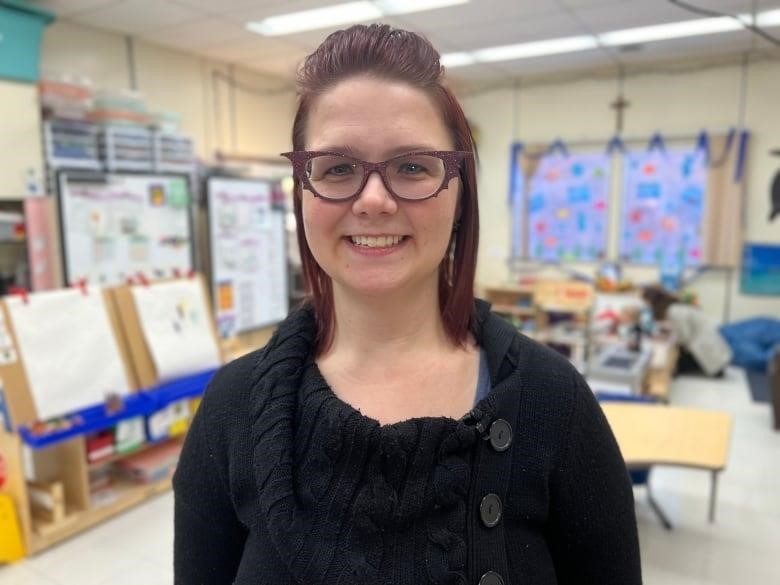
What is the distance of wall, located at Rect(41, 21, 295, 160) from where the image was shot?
431cm

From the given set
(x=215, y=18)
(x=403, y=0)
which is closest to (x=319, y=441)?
(x=403, y=0)

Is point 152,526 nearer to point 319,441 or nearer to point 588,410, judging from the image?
point 319,441

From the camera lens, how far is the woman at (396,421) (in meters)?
0.78

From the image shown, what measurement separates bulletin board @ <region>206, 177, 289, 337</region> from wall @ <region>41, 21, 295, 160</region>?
2.49ft

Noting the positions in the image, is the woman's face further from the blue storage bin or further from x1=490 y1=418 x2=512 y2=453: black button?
the blue storage bin

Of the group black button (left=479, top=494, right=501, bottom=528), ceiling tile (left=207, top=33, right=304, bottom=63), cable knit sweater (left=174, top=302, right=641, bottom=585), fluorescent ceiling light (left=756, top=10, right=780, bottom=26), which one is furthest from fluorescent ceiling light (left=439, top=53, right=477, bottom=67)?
black button (left=479, top=494, right=501, bottom=528)

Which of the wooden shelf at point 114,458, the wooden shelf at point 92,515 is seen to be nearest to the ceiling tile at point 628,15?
the wooden shelf at point 114,458

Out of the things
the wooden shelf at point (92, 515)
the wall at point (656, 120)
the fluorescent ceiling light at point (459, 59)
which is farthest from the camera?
the wall at point (656, 120)

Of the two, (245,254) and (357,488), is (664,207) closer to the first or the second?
(245,254)

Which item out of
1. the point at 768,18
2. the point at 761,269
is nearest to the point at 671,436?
the point at 768,18

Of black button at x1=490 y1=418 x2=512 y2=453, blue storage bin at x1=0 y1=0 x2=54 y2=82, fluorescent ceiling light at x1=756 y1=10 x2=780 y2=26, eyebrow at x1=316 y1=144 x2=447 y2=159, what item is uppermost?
fluorescent ceiling light at x1=756 y1=10 x2=780 y2=26

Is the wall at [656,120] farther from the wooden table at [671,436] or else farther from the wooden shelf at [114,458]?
the wooden shelf at [114,458]

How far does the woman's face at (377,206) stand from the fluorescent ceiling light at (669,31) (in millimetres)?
4461

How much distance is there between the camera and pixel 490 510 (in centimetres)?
79
